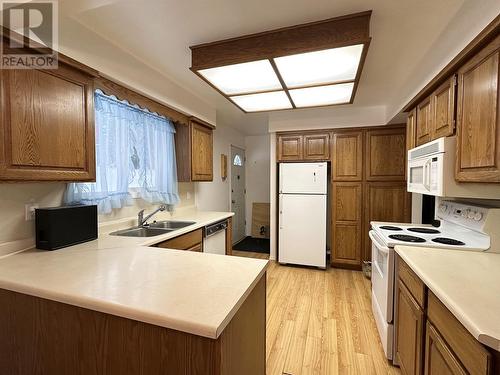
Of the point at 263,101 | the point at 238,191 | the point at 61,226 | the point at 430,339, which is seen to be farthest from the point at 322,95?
the point at 238,191

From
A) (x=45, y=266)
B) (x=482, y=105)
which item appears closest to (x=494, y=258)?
(x=482, y=105)

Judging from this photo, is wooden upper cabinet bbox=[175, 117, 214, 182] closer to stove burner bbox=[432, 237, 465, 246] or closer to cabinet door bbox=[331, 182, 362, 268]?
cabinet door bbox=[331, 182, 362, 268]

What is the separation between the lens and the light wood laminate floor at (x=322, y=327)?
1.80 m

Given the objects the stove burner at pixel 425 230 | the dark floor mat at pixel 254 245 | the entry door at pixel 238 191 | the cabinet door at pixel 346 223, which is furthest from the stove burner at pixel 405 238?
the entry door at pixel 238 191

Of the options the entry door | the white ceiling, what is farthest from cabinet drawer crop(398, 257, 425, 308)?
the entry door

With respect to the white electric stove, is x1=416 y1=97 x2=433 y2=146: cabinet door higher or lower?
higher

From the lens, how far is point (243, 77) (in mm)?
2076

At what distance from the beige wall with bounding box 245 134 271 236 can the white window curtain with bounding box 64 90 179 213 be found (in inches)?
108

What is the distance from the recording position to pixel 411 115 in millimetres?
2518

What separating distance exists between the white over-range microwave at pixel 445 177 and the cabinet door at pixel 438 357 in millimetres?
910

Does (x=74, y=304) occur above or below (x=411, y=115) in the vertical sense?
Answer: below

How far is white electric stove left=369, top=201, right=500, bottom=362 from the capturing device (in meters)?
1.58

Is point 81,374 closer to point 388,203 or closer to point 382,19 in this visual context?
point 382,19

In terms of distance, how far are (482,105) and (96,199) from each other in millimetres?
2727
